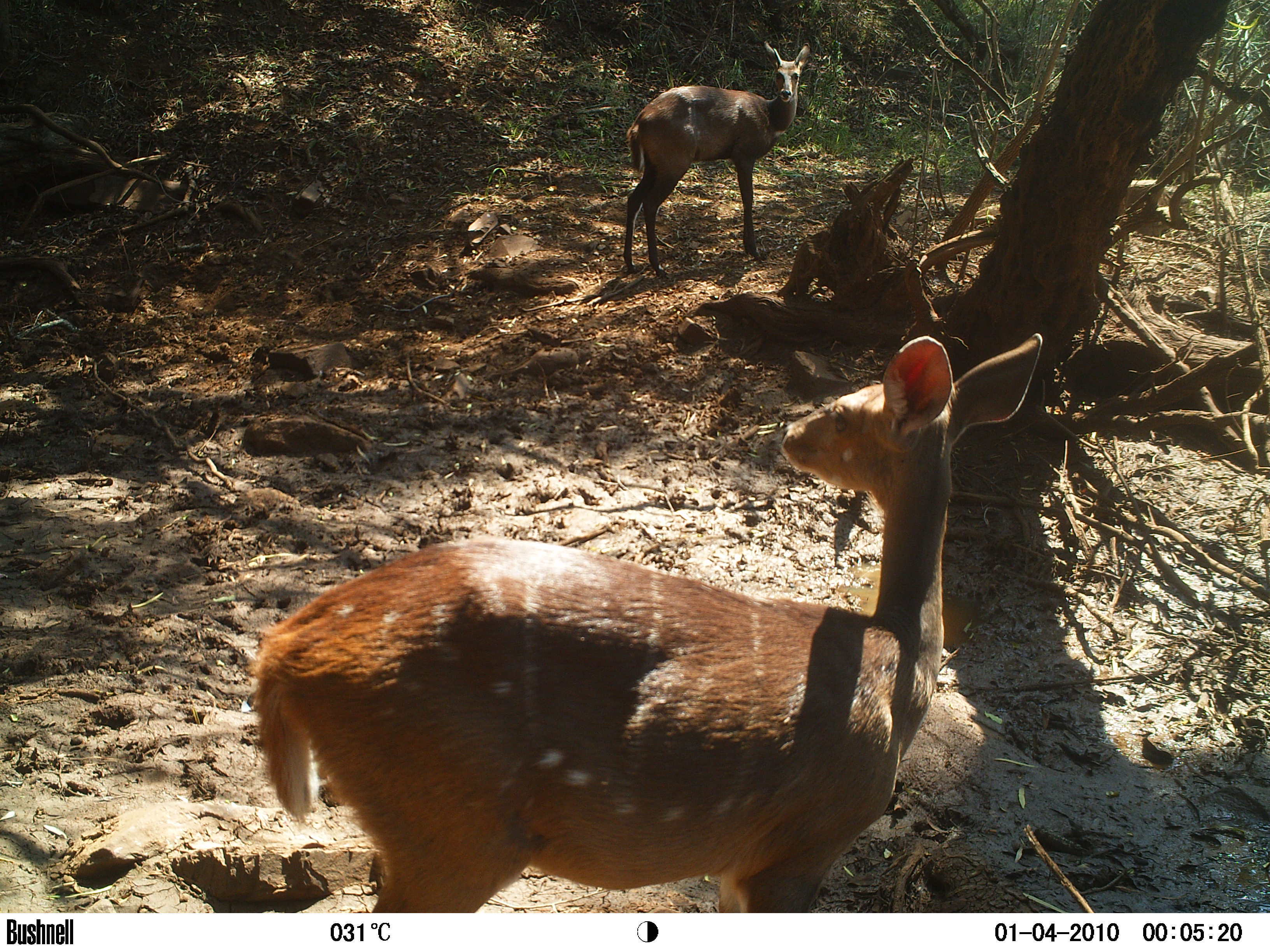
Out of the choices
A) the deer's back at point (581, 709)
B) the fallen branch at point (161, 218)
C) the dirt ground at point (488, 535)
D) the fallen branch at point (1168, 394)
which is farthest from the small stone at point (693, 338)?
the fallen branch at point (161, 218)

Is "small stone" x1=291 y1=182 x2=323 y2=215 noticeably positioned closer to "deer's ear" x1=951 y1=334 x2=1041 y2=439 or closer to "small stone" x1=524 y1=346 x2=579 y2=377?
"small stone" x1=524 y1=346 x2=579 y2=377

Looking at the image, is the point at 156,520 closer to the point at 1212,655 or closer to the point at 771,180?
the point at 1212,655

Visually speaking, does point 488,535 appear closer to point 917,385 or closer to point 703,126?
point 917,385

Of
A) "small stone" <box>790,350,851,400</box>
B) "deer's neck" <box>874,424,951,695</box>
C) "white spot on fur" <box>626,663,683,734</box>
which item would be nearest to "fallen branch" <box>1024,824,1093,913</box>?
"deer's neck" <box>874,424,951,695</box>

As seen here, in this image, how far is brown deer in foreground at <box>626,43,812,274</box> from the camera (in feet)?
24.9

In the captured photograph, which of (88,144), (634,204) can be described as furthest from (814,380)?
(88,144)

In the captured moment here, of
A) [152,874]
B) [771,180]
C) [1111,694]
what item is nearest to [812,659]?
[152,874]

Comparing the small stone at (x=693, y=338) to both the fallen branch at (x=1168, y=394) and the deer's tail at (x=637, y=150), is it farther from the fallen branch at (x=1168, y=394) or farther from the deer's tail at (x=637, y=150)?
the fallen branch at (x=1168, y=394)

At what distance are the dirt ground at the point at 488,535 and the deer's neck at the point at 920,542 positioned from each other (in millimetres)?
887

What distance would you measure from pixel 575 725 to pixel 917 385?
1.47 m

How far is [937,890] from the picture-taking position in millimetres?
2990

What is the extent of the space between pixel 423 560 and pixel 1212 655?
374cm

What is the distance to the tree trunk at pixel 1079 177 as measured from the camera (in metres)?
4.28
